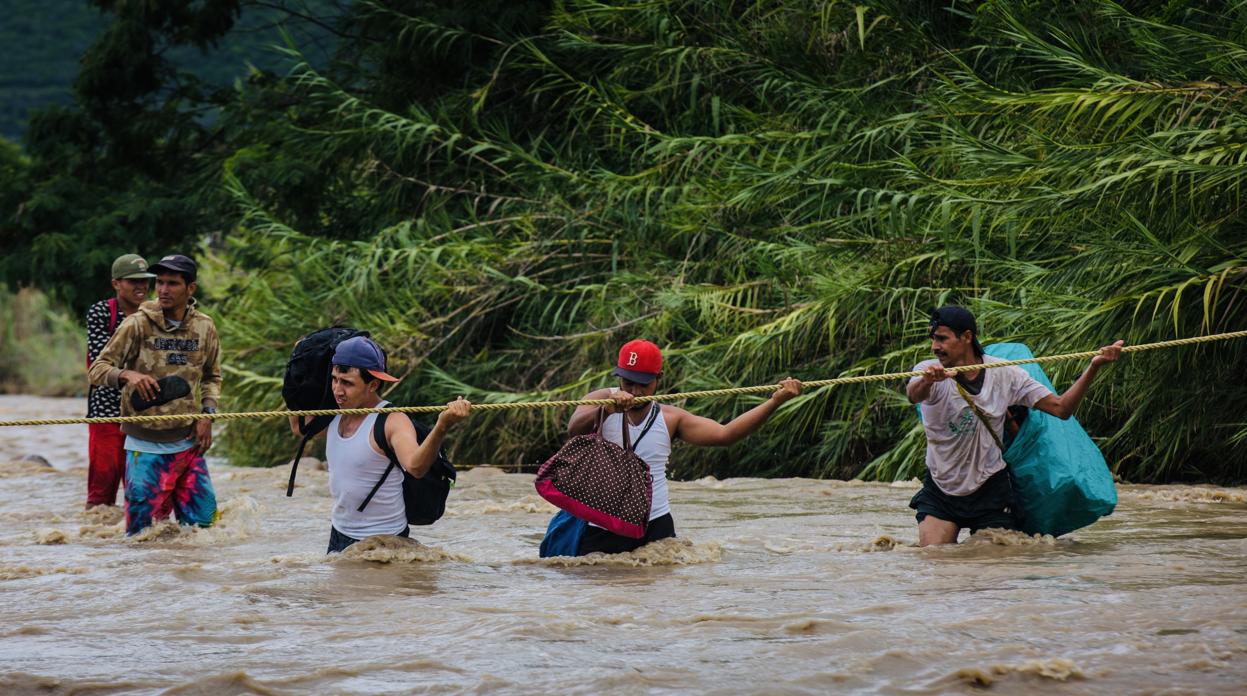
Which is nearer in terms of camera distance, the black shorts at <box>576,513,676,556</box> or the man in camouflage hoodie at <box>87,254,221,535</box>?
the black shorts at <box>576,513,676,556</box>

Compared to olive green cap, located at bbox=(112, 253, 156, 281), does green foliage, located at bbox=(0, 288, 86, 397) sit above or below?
below

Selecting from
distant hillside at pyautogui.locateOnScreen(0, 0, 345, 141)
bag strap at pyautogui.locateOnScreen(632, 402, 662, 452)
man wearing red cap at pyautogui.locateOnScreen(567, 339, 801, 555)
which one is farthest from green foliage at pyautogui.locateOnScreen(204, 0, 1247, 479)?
distant hillside at pyautogui.locateOnScreen(0, 0, 345, 141)

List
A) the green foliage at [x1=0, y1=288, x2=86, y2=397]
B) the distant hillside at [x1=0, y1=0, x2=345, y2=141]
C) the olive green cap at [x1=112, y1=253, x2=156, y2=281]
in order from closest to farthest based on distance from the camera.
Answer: the olive green cap at [x1=112, y1=253, x2=156, y2=281] < the green foliage at [x1=0, y1=288, x2=86, y2=397] < the distant hillside at [x1=0, y1=0, x2=345, y2=141]

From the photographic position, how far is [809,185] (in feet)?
36.0

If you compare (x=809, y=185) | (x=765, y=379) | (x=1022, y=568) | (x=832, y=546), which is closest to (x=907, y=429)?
(x=765, y=379)

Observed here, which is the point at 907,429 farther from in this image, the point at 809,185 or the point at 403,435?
the point at 403,435

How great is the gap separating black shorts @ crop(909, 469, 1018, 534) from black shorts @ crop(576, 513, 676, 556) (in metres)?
1.39

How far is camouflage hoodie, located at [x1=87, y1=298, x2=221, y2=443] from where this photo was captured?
7441 millimetres

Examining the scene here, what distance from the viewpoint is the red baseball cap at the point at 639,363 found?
6117 millimetres

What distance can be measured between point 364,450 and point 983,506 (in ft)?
9.47

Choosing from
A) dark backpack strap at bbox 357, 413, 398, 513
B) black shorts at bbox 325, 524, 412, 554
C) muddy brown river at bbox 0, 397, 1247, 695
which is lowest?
muddy brown river at bbox 0, 397, 1247, 695

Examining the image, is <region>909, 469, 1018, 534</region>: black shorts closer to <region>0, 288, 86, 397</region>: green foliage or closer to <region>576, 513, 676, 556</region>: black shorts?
<region>576, 513, 676, 556</region>: black shorts

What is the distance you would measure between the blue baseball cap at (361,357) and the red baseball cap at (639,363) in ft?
3.25

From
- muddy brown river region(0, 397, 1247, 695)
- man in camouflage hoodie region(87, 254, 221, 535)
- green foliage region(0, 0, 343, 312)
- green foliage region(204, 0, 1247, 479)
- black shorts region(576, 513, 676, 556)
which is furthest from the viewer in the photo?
green foliage region(0, 0, 343, 312)
